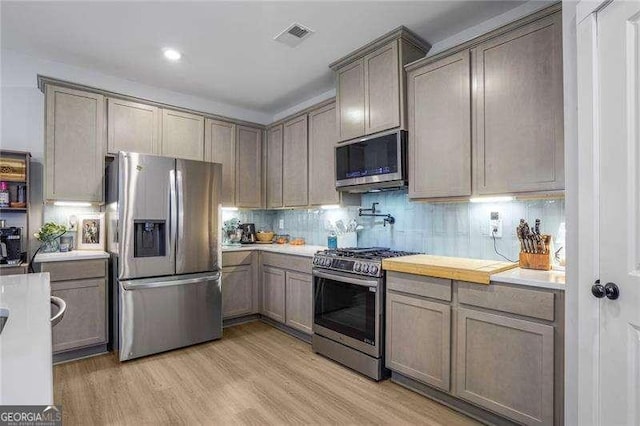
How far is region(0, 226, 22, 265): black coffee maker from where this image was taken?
2.80 m

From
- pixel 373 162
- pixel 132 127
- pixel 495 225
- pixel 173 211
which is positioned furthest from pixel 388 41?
pixel 132 127

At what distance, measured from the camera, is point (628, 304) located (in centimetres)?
131

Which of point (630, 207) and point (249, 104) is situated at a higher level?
point (249, 104)

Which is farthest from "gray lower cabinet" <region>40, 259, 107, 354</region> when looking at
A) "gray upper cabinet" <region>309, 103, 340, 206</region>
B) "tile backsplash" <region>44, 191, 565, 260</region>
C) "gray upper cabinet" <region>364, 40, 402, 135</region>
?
"gray upper cabinet" <region>364, 40, 402, 135</region>

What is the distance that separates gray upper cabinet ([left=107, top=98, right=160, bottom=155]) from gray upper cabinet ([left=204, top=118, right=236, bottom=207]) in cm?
57

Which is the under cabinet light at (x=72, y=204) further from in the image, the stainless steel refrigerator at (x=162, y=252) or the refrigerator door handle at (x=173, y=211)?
the refrigerator door handle at (x=173, y=211)

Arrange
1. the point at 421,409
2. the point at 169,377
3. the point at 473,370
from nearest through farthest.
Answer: the point at 473,370, the point at 421,409, the point at 169,377

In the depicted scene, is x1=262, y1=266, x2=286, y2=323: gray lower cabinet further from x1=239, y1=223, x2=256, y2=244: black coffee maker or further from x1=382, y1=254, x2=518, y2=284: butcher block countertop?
x1=382, y1=254, x2=518, y2=284: butcher block countertop

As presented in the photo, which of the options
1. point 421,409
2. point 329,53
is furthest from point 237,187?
point 421,409

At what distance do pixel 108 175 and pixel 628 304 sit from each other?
12.5 ft

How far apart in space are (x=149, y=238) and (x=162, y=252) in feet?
0.55

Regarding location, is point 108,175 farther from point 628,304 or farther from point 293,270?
point 628,304

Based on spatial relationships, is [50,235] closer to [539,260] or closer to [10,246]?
[10,246]

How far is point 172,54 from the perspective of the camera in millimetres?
2992
